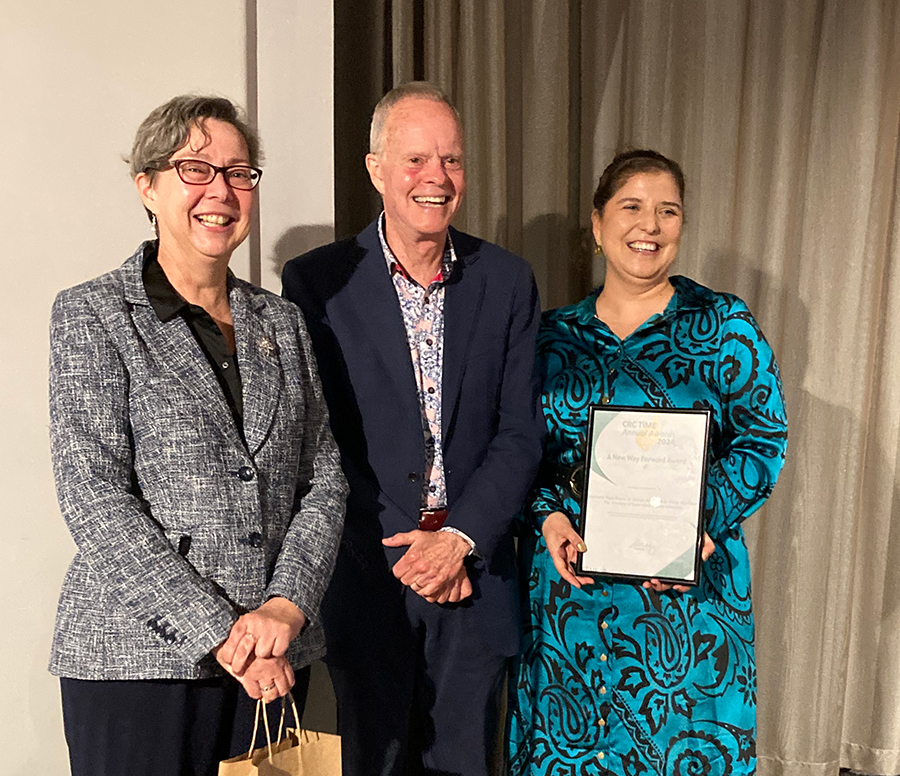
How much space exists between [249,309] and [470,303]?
0.57m

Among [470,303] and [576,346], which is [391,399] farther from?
[576,346]

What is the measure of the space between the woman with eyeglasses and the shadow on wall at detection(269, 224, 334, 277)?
2.71 ft

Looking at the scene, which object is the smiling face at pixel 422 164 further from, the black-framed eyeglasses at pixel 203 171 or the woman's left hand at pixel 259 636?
the woman's left hand at pixel 259 636

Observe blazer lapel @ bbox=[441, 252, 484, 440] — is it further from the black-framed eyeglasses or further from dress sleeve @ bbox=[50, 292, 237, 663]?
dress sleeve @ bbox=[50, 292, 237, 663]

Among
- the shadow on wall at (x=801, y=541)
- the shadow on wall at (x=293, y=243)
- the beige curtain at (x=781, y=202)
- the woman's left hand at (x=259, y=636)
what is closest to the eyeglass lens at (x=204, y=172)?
Answer: the woman's left hand at (x=259, y=636)

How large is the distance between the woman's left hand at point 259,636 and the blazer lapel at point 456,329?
24.4 inches

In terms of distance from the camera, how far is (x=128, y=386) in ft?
5.17

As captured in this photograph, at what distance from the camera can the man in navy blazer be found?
2045 mm

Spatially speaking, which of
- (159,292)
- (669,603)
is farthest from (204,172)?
(669,603)

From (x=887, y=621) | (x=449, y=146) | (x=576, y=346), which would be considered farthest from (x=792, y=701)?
(x=449, y=146)

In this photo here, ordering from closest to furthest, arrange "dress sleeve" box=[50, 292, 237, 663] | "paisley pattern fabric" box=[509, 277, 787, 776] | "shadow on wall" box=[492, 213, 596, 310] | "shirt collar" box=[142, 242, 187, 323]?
"dress sleeve" box=[50, 292, 237, 663] → "shirt collar" box=[142, 242, 187, 323] → "paisley pattern fabric" box=[509, 277, 787, 776] → "shadow on wall" box=[492, 213, 596, 310]

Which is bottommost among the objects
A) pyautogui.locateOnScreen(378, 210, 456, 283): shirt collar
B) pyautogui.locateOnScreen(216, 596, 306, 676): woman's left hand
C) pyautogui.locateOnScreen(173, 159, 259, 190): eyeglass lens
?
pyautogui.locateOnScreen(216, 596, 306, 676): woman's left hand

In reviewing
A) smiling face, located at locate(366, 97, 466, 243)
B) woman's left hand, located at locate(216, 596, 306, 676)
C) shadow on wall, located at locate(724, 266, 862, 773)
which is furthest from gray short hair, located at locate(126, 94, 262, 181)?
shadow on wall, located at locate(724, 266, 862, 773)

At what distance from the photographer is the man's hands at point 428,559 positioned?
1.99 metres
